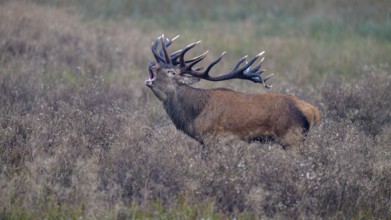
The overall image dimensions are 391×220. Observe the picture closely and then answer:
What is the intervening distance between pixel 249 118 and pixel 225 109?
37 centimetres

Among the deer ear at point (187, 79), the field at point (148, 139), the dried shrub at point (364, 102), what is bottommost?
the dried shrub at point (364, 102)

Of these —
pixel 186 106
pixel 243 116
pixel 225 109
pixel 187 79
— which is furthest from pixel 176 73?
pixel 243 116

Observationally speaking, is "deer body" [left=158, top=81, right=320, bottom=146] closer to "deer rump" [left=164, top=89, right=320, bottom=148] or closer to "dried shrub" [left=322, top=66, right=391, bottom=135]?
"deer rump" [left=164, top=89, right=320, bottom=148]

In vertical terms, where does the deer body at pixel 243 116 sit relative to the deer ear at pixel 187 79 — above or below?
below

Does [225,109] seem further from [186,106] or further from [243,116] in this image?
[186,106]

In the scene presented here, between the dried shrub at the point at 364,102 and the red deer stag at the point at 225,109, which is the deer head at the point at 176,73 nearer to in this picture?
the red deer stag at the point at 225,109

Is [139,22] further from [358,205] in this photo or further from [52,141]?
[358,205]

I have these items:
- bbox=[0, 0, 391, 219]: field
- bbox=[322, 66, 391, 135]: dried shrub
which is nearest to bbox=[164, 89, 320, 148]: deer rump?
bbox=[0, 0, 391, 219]: field

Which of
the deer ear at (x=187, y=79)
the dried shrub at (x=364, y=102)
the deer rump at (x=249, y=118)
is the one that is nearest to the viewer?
the deer rump at (x=249, y=118)

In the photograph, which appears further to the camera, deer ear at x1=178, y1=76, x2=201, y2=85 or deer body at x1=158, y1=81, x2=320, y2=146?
deer ear at x1=178, y1=76, x2=201, y2=85

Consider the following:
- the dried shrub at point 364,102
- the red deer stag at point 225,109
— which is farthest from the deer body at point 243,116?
the dried shrub at point 364,102

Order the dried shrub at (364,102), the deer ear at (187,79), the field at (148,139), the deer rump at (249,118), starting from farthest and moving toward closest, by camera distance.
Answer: the dried shrub at (364,102) < the deer ear at (187,79) < the deer rump at (249,118) < the field at (148,139)

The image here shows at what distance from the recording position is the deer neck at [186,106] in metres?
8.84

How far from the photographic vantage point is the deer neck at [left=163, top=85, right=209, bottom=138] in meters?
8.84
